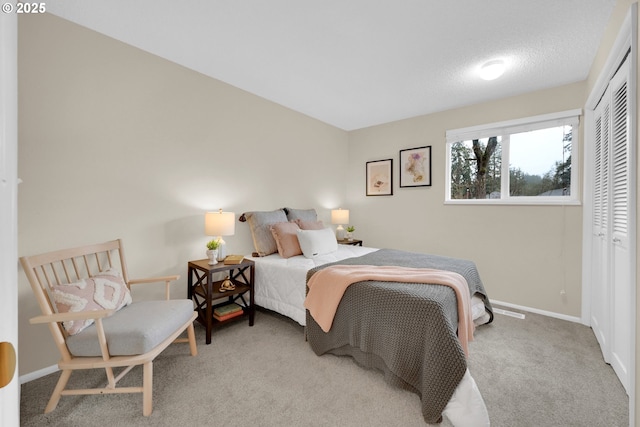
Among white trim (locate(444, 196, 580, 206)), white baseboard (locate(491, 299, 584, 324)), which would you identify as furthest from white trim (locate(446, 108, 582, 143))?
white baseboard (locate(491, 299, 584, 324))

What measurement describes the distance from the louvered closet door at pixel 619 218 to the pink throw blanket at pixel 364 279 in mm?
939

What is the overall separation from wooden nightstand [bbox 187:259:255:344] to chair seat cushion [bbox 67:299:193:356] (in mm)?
542

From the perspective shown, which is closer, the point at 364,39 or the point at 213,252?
the point at 364,39

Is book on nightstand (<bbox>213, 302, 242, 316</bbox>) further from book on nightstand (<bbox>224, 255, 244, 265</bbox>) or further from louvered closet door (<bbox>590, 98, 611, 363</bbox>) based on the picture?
louvered closet door (<bbox>590, 98, 611, 363</bbox>)

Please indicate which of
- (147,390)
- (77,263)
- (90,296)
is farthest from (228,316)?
(77,263)

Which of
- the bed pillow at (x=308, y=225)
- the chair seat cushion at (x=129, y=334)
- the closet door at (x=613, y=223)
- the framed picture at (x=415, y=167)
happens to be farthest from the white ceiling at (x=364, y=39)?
the chair seat cushion at (x=129, y=334)

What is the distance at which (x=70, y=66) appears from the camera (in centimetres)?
204

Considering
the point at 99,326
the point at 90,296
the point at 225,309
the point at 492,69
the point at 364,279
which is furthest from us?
the point at 225,309

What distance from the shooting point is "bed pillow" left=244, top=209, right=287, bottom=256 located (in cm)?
307

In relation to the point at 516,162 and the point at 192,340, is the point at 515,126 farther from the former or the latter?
the point at 192,340

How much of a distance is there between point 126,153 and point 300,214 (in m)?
2.00

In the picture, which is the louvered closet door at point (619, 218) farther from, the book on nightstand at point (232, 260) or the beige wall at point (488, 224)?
the book on nightstand at point (232, 260)

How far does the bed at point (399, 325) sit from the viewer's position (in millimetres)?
1485

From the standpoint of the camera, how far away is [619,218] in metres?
1.95
